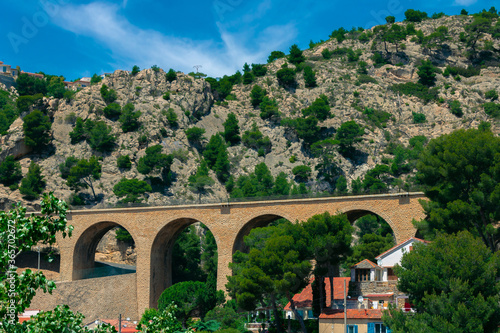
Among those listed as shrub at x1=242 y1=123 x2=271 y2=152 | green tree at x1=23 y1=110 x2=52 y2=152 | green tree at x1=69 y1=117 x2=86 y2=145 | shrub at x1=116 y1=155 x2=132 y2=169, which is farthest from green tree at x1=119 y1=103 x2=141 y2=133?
shrub at x1=242 y1=123 x2=271 y2=152

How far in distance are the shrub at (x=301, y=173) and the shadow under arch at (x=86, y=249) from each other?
3200cm

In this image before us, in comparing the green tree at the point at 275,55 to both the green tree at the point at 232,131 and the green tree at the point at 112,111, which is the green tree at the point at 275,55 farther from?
the green tree at the point at 112,111

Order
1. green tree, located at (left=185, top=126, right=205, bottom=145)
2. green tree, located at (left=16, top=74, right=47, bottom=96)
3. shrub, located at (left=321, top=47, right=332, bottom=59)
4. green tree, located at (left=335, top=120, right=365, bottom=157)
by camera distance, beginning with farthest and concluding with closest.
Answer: shrub, located at (left=321, top=47, right=332, bottom=59), green tree, located at (left=16, top=74, right=47, bottom=96), green tree, located at (left=185, top=126, right=205, bottom=145), green tree, located at (left=335, top=120, right=365, bottom=157)

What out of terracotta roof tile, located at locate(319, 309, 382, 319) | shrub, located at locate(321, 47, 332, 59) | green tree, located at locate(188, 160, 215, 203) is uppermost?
shrub, located at locate(321, 47, 332, 59)

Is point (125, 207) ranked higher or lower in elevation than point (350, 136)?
lower

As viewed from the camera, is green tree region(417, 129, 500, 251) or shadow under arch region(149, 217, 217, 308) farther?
shadow under arch region(149, 217, 217, 308)

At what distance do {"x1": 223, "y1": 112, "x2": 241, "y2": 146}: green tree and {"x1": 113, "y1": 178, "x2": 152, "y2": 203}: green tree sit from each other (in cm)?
1994

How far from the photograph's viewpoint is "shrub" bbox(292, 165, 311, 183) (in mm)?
78000

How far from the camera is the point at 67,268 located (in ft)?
172

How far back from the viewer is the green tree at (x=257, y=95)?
9369cm

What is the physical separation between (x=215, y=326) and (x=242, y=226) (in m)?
10.2

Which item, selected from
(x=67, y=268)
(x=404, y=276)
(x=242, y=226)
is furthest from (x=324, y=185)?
(x=404, y=276)

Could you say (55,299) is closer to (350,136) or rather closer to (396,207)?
(396,207)

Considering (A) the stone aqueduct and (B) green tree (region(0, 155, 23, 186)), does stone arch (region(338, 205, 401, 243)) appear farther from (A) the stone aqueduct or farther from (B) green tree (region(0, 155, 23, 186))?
(B) green tree (region(0, 155, 23, 186))
